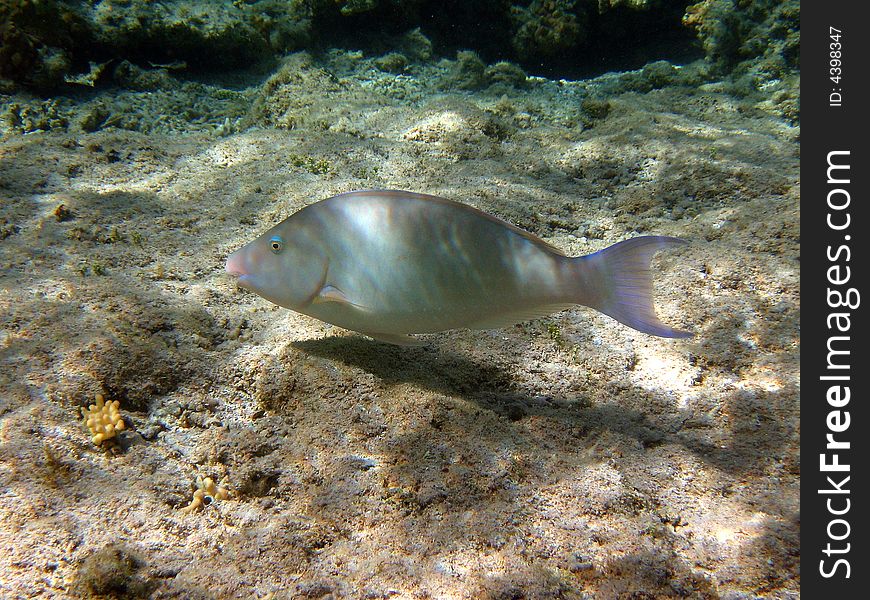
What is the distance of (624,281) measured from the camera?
81.4 inches

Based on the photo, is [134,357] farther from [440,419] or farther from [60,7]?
[60,7]

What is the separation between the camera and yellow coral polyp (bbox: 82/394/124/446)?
2271mm

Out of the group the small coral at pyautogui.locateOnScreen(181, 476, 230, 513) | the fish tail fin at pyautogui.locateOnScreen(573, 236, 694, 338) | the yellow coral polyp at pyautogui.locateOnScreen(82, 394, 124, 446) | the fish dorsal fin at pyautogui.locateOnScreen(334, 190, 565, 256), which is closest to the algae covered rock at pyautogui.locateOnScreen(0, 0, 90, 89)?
the yellow coral polyp at pyautogui.locateOnScreen(82, 394, 124, 446)

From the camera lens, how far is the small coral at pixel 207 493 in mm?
2148

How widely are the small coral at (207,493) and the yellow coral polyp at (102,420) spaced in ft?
1.69

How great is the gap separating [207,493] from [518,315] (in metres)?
1.69

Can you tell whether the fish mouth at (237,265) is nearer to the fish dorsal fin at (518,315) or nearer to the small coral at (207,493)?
the small coral at (207,493)

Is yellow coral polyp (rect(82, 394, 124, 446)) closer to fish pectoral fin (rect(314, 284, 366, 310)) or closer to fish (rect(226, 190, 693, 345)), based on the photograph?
fish (rect(226, 190, 693, 345))

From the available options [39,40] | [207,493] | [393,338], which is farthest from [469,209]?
[39,40]

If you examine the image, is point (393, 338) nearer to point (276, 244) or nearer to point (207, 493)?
point (276, 244)

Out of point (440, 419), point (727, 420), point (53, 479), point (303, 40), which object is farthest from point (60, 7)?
point (727, 420)

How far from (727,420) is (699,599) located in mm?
1060

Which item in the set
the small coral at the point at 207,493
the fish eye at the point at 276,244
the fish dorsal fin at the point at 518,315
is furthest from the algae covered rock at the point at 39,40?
the fish dorsal fin at the point at 518,315

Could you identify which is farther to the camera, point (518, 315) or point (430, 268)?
point (518, 315)
